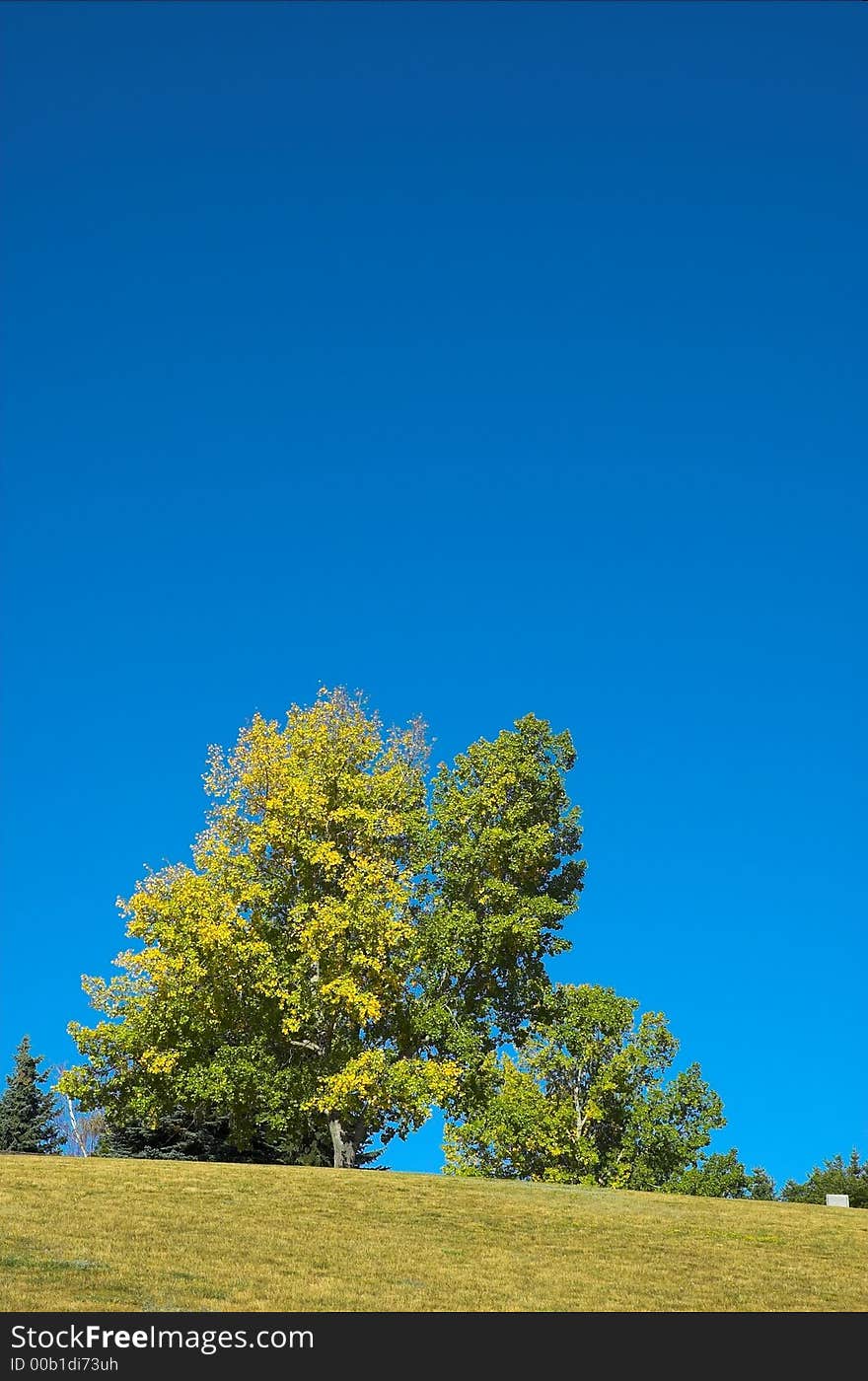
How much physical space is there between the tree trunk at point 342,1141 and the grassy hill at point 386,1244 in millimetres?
6735

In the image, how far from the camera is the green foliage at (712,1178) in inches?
1732

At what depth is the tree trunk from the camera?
38.8m

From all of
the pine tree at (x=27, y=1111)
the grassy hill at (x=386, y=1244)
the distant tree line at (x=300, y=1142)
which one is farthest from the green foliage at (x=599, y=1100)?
the pine tree at (x=27, y=1111)

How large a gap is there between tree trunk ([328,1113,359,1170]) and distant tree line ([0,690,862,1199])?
0.23ft

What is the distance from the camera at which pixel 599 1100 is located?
146ft

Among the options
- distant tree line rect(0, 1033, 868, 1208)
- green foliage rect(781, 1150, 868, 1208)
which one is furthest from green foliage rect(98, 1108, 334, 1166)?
green foliage rect(781, 1150, 868, 1208)

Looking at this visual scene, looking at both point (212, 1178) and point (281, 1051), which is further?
point (281, 1051)

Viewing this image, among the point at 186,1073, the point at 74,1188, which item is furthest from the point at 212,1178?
the point at 186,1073

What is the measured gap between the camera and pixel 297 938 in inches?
1599

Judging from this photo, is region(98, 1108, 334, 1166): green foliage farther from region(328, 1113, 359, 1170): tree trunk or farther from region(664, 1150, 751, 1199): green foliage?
region(664, 1150, 751, 1199): green foliage

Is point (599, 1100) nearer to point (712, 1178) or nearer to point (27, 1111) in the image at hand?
point (712, 1178)

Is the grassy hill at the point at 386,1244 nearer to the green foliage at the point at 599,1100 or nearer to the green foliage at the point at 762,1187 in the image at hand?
the green foliage at the point at 599,1100
